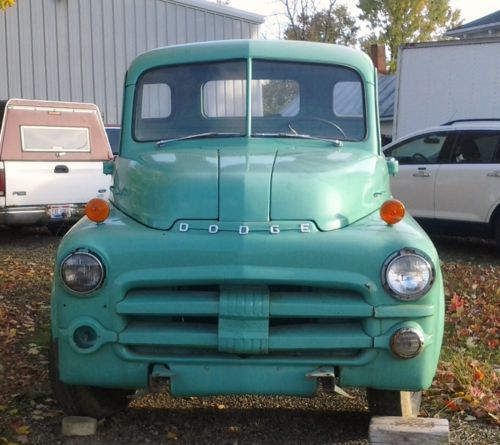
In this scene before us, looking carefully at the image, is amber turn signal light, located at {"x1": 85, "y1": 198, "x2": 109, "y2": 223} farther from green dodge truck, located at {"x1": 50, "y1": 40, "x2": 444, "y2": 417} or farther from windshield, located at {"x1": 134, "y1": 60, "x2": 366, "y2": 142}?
windshield, located at {"x1": 134, "y1": 60, "x2": 366, "y2": 142}

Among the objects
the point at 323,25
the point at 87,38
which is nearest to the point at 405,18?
the point at 323,25

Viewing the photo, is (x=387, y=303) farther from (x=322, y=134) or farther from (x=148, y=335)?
(x=322, y=134)

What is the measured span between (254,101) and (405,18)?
37416 mm

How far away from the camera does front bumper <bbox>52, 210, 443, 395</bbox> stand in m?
3.46

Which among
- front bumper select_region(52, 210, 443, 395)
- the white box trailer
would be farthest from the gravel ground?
the white box trailer

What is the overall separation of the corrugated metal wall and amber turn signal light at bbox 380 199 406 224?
1461 cm

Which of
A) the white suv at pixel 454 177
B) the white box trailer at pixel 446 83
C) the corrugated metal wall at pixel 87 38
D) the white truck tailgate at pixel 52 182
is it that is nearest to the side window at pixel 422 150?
the white suv at pixel 454 177

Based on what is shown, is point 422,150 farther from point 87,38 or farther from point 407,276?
point 87,38

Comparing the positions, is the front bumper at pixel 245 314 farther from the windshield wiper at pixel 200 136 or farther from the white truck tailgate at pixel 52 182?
the white truck tailgate at pixel 52 182

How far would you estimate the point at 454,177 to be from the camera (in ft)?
32.3

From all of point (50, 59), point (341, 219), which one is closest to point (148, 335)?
point (341, 219)

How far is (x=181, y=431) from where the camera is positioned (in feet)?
13.6

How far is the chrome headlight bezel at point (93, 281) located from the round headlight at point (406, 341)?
1376 millimetres

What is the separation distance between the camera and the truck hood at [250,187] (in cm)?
374
